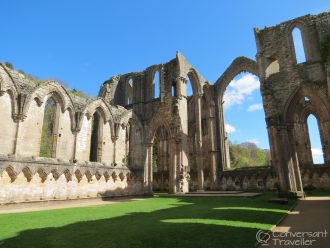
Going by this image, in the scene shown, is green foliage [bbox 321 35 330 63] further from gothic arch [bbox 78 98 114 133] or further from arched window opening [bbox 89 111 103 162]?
arched window opening [bbox 89 111 103 162]

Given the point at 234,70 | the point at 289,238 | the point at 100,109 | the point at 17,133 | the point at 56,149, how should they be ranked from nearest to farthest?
the point at 289,238 < the point at 17,133 < the point at 56,149 < the point at 100,109 < the point at 234,70

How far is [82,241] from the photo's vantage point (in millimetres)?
4129

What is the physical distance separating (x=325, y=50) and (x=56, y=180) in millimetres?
14439

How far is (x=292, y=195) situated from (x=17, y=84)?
13.7 meters

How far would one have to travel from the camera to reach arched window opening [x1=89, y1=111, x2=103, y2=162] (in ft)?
52.0

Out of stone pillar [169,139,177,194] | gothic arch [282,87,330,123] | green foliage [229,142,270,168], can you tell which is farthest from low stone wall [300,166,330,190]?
green foliage [229,142,270,168]

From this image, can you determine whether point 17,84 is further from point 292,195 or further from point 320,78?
point 320,78

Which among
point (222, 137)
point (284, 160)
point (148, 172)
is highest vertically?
point (222, 137)

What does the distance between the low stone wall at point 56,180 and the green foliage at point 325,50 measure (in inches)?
494

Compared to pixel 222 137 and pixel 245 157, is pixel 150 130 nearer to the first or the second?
pixel 222 137

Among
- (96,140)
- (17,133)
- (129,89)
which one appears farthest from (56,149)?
(129,89)

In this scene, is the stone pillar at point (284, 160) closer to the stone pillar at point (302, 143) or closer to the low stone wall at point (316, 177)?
the low stone wall at point (316, 177)

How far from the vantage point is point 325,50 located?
12.5 m

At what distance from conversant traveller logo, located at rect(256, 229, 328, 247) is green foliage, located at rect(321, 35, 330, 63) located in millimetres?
10338
